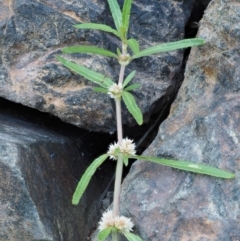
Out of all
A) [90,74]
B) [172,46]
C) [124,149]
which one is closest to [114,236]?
[124,149]

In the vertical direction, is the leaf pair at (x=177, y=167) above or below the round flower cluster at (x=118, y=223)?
above

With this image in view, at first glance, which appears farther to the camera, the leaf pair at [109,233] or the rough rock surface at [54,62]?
the rough rock surface at [54,62]

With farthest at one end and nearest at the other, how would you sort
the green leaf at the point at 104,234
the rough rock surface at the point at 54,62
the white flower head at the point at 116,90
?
the rough rock surface at the point at 54,62 → the white flower head at the point at 116,90 → the green leaf at the point at 104,234

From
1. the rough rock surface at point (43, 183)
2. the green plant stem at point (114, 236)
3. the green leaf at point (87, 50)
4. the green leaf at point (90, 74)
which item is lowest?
the green plant stem at point (114, 236)

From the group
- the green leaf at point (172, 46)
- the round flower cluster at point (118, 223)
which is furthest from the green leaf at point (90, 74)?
the round flower cluster at point (118, 223)

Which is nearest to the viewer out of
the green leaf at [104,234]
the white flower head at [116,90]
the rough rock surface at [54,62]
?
the green leaf at [104,234]

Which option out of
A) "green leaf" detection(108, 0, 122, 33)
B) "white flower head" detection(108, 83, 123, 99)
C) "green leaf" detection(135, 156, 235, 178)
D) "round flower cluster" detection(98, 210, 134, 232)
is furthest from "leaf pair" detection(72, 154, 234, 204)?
"green leaf" detection(108, 0, 122, 33)

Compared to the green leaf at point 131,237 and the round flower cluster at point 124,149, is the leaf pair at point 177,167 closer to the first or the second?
the round flower cluster at point 124,149

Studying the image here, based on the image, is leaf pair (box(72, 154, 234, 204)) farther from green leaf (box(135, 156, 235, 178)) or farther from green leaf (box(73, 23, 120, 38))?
green leaf (box(73, 23, 120, 38))

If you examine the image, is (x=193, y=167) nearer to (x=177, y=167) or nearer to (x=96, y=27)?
(x=177, y=167)
